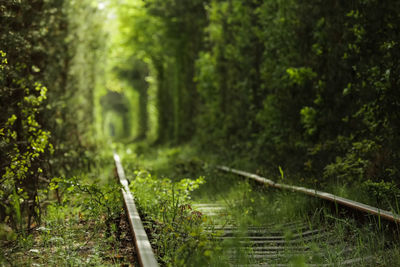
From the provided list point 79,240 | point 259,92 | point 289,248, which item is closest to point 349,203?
point 289,248

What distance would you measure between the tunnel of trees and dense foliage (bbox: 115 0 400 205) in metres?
0.03

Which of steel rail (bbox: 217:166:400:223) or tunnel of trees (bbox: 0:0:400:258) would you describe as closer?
steel rail (bbox: 217:166:400:223)

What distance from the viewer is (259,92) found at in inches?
480

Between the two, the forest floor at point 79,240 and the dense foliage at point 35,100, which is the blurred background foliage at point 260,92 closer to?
the dense foliage at point 35,100

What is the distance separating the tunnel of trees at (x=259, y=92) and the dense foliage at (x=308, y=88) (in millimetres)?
26

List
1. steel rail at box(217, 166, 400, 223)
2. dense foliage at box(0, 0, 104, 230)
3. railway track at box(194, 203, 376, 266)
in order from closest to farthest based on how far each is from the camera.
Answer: railway track at box(194, 203, 376, 266) → steel rail at box(217, 166, 400, 223) → dense foliage at box(0, 0, 104, 230)

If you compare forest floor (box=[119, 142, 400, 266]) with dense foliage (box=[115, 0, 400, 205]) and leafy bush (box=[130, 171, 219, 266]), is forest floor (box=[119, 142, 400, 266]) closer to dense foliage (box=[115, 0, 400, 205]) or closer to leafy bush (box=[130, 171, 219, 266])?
leafy bush (box=[130, 171, 219, 266])

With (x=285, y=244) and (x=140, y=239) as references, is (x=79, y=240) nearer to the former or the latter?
(x=140, y=239)

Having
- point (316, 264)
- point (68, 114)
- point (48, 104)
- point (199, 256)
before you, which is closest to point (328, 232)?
point (316, 264)

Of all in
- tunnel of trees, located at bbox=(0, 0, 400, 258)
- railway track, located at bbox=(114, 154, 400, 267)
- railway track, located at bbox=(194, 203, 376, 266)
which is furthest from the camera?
tunnel of trees, located at bbox=(0, 0, 400, 258)

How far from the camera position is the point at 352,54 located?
7.70m

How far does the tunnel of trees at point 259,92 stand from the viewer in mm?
5930

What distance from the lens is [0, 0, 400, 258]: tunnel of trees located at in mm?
5930

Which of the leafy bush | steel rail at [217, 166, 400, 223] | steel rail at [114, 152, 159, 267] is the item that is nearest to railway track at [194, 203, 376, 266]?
the leafy bush
